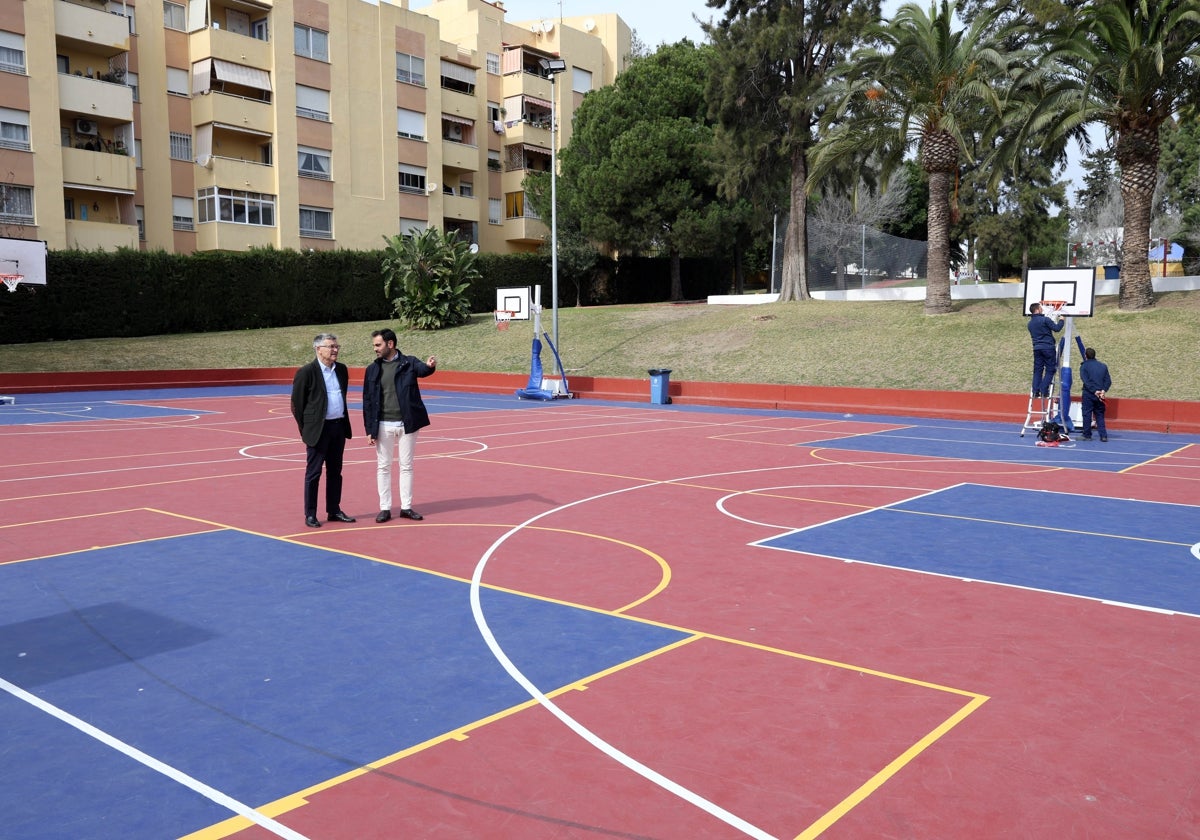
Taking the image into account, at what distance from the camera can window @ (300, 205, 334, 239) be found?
48250 millimetres

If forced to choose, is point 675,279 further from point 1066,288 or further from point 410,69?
point 1066,288

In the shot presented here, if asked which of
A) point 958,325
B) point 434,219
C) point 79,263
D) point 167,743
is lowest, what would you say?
point 167,743

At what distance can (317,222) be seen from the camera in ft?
161

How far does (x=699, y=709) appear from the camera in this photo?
5.57m

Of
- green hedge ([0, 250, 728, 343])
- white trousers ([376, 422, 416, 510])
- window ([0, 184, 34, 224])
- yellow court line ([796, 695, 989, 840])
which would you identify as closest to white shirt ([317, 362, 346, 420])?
white trousers ([376, 422, 416, 510])

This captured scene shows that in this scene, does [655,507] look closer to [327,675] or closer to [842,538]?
[842,538]

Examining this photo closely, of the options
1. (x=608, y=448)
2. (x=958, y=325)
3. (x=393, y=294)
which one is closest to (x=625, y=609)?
(x=608, y=448)

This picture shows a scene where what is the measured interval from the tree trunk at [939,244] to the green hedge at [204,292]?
25104 millimetres

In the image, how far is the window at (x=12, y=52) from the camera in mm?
38156

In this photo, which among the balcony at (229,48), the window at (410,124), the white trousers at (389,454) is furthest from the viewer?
the window at (410,124)

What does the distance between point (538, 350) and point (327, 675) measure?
23604 mm

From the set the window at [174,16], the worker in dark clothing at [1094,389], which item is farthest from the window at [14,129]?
the worker in dark clothing at [1094,389]

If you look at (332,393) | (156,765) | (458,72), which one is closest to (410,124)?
(458,72)

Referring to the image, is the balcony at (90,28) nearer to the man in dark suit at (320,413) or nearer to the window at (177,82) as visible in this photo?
the window at (177,82)
